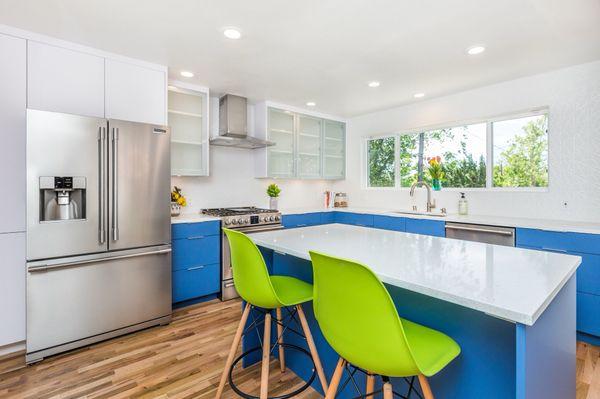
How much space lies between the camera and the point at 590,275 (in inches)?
94.5

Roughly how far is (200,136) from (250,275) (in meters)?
2.46

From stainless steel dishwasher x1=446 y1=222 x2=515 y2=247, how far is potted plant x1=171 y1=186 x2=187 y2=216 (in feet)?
9.66

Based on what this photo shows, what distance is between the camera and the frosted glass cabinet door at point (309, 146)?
14.8 feet

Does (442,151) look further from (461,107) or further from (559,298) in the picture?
(559,298)

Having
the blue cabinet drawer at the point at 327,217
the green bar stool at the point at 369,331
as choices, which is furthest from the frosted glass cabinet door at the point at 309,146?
the green bar stool at the point at 369,331

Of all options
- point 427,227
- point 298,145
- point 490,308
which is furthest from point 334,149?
point 490,308

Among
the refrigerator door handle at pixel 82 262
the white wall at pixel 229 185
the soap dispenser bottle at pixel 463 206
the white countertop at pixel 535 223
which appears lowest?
the refrigerator door handle at pixel 82 262

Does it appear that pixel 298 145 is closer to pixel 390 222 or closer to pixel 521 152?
pixel 390 222

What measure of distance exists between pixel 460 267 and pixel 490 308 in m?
0.40

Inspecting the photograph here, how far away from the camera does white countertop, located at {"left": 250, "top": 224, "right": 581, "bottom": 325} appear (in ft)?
2.92

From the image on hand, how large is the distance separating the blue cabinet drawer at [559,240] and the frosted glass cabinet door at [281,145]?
9.15 feet

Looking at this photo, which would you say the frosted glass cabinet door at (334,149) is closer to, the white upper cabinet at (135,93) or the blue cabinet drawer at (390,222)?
the blue cabinet drawer at (390,222)

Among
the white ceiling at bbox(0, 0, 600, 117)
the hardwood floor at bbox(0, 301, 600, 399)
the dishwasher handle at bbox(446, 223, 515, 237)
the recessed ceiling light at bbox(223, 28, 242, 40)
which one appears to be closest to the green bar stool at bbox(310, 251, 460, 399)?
the hardwood floor at bbox(0, 301, 600, 399)

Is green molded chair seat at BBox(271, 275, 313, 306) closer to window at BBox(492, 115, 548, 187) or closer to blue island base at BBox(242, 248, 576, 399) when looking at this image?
blue island base at BBox(242, 248, 576, 399)
